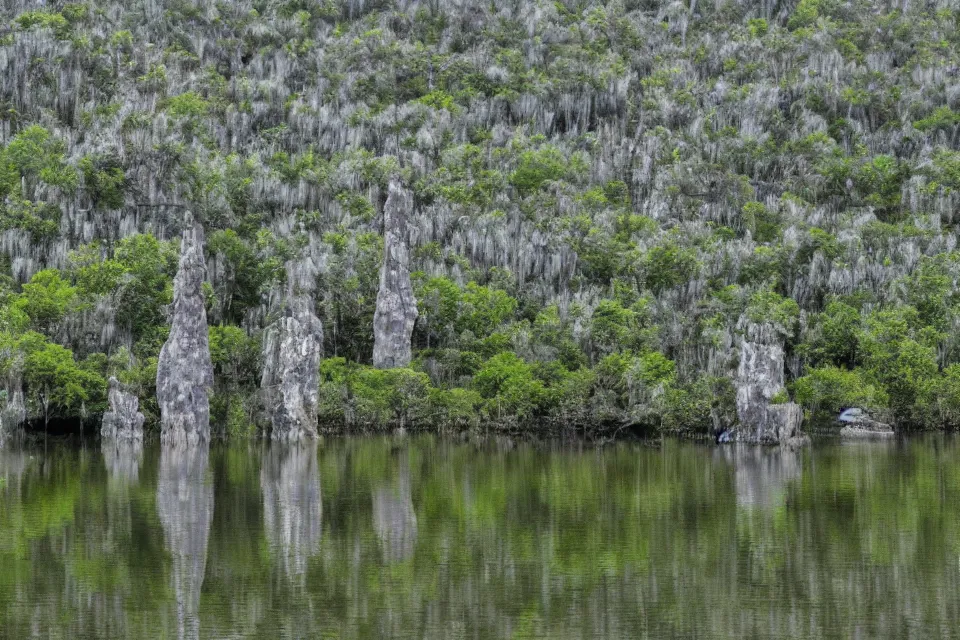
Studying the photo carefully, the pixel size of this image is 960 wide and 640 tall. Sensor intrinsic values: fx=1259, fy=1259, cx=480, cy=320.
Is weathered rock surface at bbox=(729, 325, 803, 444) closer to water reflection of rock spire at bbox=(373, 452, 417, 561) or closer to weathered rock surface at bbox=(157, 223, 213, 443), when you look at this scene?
water reflection of rock spire at bbox=(373, 452, 417, 561)

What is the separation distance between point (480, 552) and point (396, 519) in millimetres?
6135

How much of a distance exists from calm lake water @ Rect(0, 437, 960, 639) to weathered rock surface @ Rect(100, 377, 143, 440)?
15.6 metres

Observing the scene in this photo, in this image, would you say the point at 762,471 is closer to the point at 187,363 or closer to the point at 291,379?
the point at 291,379

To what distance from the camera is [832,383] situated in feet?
247

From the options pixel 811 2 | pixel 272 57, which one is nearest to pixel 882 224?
pixel 811 2

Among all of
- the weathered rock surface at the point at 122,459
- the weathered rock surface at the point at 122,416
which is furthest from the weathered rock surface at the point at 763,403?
the weathered rock surface at the point at 122,416

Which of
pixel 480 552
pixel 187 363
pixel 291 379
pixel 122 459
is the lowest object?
pixel 480 552

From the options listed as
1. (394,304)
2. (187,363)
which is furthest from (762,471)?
(394,304)

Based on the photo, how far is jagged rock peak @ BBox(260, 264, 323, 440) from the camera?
7281cm

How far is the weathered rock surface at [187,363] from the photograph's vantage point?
225 feet

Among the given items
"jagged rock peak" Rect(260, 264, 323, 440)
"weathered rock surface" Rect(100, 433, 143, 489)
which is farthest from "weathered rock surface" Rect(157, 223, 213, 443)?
"jagged rock peak" Rect(260, 264, 323, 440)

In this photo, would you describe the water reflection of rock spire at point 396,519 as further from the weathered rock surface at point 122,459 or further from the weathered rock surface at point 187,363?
the weathered rock surface at point 187,363

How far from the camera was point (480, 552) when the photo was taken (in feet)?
98.2

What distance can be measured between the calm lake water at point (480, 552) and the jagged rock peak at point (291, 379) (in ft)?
71.0
